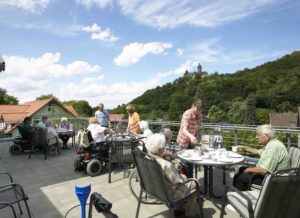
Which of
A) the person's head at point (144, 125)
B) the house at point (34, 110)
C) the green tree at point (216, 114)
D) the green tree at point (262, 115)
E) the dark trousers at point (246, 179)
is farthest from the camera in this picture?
the green tree at point (262, 115)

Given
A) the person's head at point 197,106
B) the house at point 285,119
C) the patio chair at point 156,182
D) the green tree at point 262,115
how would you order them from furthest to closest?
the green tree at point 262,115
the house at point 285,119
the person's head at point 197,106
the patio chair at point 156,182

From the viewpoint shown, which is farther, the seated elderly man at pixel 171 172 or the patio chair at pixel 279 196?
the seated elderly man at pixel 171 172

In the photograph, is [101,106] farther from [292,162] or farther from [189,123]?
[292,162]

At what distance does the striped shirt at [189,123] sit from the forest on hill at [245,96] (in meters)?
31.9

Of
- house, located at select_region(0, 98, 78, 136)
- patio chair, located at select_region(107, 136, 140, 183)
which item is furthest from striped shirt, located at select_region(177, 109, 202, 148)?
house, located at select_region(0, 98, 78, 136)

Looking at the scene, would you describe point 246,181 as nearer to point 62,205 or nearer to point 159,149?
point 159,149

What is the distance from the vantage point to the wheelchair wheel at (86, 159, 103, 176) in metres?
4.34

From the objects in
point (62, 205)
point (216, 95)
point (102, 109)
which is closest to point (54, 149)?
point (102, 109)

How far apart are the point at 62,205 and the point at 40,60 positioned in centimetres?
1616

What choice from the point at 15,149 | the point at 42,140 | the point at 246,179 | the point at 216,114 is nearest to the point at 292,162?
the point at 246,179

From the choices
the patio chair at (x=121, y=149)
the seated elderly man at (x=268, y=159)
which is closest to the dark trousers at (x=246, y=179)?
the seated elderly man at (x=268, y=159)

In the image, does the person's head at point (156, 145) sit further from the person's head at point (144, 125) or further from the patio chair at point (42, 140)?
the patio chair at point (42, 140)

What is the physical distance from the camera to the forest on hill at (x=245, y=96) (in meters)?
39.3

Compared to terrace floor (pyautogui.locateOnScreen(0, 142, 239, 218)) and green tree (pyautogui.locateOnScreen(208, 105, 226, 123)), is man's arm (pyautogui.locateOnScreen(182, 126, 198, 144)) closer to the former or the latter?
terrace floor (pyautogui.locateOnScreen(0, 142, 239, 218))
